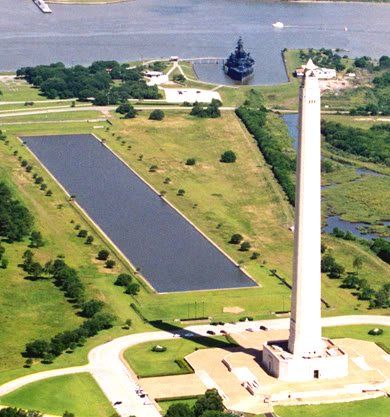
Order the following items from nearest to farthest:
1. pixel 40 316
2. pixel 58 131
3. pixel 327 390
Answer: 1. pixel 327 390
2. pixel 40 316
3. pixel 58 131

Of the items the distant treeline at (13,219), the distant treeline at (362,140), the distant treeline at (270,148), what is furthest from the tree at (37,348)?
the distant treeline at (362,140)

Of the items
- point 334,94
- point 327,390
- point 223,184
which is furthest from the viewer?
point 334,94

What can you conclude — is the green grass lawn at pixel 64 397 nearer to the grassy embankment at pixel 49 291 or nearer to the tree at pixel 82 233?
the grassy embankment at pixel 49 291

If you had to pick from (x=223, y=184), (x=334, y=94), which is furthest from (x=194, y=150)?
(x=334, y=94)

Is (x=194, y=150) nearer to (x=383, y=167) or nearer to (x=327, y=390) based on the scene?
(x=383, y=167)

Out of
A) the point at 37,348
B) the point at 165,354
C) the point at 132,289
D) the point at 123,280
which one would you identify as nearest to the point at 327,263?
the point at 123,280

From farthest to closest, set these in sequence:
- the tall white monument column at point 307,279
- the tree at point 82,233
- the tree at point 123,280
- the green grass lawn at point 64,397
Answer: the tree at point 82,233 < the tree at point 123,280 < the tall white monument column at point 307,279 < the green grass lawn at point 64,397

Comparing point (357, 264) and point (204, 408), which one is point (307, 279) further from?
point (357, 264)

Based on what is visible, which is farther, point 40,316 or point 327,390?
point 40,316
